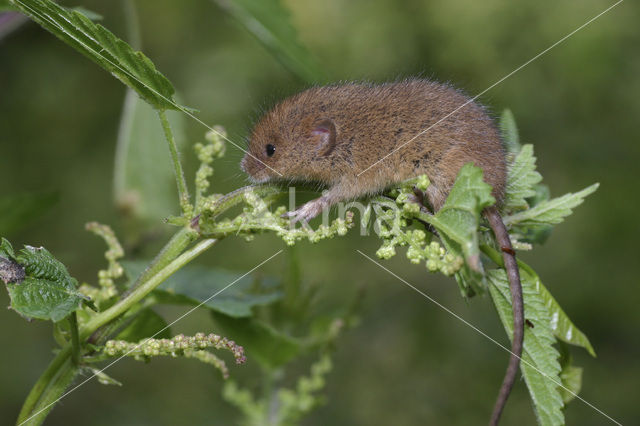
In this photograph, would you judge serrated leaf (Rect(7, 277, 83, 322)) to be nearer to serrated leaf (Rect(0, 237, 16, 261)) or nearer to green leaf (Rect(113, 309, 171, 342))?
serrated leaf (Rect(0, 237, 16, 261))

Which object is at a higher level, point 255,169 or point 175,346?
point 255,169

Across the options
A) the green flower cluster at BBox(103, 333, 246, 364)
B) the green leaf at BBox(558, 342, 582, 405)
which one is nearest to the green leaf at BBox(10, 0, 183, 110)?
the green flower cluster at BBox(103, 333, 246, 364)

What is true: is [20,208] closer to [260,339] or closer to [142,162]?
[142,162]

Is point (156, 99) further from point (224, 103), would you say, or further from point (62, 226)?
point (62, 226)

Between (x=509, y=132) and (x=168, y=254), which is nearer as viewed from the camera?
(x=168, y=254)

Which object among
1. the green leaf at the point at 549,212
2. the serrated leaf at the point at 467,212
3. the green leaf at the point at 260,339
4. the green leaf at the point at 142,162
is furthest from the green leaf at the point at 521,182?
the green leaf at the point at 142,162

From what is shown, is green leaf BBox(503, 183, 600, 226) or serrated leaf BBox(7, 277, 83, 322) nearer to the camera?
serrated leaf BBox(7, 277, 83, 322)

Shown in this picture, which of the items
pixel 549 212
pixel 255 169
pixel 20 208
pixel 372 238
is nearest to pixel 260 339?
pixel 255 169
